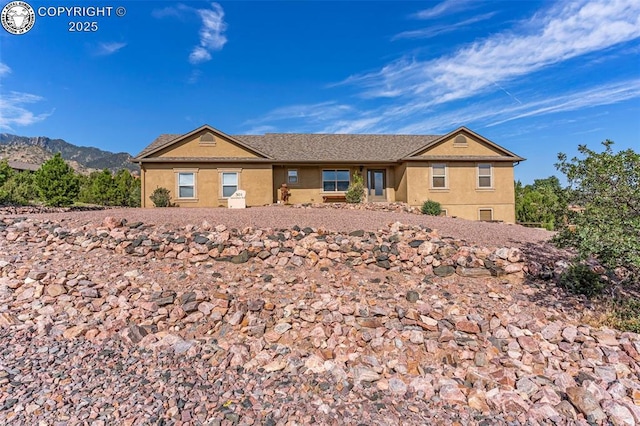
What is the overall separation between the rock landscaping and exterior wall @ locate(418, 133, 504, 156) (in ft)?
38.6

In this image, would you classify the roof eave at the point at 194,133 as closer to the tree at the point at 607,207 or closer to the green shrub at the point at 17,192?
the green shrub at the point at 17,192

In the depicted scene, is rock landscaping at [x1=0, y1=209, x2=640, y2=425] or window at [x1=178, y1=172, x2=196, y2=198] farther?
window at [x1=178, y1=172, x2=196, y2=198]

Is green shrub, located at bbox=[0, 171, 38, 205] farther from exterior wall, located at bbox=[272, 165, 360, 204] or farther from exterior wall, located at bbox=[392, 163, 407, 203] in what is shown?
exterior wall, located at bbox=[392, 163, 407, 203]

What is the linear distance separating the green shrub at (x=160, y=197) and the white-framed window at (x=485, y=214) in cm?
1689

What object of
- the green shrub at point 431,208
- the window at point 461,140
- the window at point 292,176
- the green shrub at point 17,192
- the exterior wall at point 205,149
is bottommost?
the green shrub at point 431,208

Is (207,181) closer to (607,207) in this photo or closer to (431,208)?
(431,208)

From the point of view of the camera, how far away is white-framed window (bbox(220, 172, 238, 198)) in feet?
58.1

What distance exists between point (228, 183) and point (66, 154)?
4081 inches

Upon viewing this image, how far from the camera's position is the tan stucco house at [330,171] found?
17453 mm

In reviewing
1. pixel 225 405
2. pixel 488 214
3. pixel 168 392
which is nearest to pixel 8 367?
pixel 168 392

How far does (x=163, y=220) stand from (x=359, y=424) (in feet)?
25.8

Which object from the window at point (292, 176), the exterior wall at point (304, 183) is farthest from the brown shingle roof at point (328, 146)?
the window at point (292, 176)

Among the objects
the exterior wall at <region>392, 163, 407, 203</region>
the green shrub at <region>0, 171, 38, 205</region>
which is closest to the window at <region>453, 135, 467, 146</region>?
the exterior wall at <region>392, 163, 407, 203</region>

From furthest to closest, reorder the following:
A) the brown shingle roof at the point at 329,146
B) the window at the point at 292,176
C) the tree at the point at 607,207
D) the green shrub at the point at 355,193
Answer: the window at the point at 292,176 < the brown shingle roof at the point at 329,146 < the green shrub at the point at 355,193 < the tree at the point at 607,207
